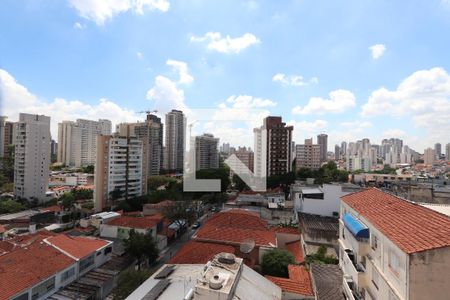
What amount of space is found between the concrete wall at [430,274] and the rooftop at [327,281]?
422 cm

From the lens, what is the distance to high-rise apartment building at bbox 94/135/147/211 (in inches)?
1064

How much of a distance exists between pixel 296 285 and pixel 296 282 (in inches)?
7.6

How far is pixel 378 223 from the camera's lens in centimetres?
545

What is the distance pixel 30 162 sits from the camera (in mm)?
29594

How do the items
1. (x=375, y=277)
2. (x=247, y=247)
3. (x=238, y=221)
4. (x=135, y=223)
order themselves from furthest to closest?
1. (x=135, y=223)
2. (x=238, y=221)
3. (x=247, y=247)
4. (x=375, y=277)

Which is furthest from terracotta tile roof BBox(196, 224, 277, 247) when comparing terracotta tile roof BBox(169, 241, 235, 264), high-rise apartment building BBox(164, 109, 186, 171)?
high-rise apartment building BBox(164, 109, 186, 171)

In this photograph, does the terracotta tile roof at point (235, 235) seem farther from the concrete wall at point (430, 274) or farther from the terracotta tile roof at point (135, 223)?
the concrete wall at point (430, 274)

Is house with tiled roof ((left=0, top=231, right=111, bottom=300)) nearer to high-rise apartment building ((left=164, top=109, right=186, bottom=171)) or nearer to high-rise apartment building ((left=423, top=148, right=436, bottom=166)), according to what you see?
high-rise apartment building ((left=164, top=109, right=186, bottom=171))

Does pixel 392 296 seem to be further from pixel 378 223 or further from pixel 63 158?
pixel 63 158

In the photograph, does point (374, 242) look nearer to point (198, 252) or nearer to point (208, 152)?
point (198, 252)

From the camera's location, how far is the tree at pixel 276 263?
32.6 ft

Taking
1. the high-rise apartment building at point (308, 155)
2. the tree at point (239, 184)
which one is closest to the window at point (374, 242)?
the tree at point (239, 184)

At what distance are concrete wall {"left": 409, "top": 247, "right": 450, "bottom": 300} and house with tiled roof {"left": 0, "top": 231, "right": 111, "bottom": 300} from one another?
982 centimetres

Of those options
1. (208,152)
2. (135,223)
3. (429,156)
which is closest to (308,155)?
(208,152)
